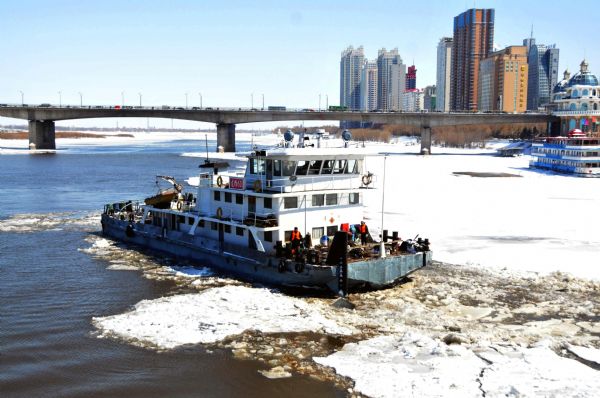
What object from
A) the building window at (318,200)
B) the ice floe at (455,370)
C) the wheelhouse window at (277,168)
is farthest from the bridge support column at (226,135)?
the ice floe at (455,370)

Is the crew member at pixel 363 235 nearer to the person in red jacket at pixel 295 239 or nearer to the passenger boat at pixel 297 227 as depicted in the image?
the passenger boat at pixel 297 227

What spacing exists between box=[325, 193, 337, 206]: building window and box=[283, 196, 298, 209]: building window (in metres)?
1.58

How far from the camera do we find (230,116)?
124812mm

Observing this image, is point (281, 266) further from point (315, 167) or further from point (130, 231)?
point (130, 231)

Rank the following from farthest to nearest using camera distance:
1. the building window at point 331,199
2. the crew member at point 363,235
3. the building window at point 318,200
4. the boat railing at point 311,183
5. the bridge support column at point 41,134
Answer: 1. the bridge support column at point 41,134
2. the building window at point 331,199
3. the building window at point 318,200
4. the crew member at point 363,235
5. the boat railing at point 311,183

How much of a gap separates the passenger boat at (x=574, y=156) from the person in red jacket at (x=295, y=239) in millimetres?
61226

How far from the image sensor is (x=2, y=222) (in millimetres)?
40531

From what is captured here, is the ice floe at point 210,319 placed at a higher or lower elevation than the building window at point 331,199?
lower

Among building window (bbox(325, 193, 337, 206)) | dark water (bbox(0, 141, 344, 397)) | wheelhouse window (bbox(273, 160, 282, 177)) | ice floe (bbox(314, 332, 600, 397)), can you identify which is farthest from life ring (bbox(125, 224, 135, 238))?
ice floe (bbox(314, 332, 600, 397))

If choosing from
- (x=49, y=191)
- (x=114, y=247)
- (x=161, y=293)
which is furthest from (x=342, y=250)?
(x=49, y=191)

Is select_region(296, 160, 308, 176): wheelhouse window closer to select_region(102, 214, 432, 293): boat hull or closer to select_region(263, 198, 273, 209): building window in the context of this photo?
select_region(263, 198, 273, 209): building window

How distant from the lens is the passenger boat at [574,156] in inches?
3018

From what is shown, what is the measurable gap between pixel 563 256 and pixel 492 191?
1144 inches

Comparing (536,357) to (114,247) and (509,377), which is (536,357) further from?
(114,247)
